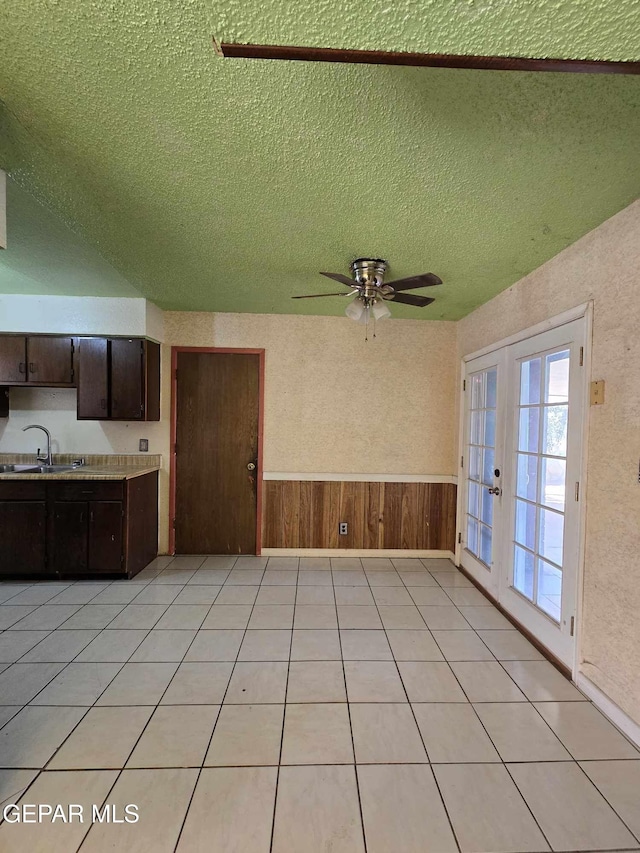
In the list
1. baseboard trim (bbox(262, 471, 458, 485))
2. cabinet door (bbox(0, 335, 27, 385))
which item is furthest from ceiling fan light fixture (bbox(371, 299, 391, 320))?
cabinet door (bbox(0, 335, 27, 385))

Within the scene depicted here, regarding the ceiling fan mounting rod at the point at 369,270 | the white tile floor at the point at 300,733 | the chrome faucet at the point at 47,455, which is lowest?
the white tile floor at the point at 300,733

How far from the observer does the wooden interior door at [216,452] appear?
12.2 feet

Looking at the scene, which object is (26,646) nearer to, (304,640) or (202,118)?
(304,640)

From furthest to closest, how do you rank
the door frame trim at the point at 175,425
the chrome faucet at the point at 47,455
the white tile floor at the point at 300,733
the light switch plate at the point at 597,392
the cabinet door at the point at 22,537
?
the door frame trim at the point at 175,425, the chrome faucet at the point at 47,455, the cabinet door at the point at 22,537, the light switch plate at the point at 597,392, the white tile floor at the point at 300,733

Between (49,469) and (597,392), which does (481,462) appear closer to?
(597,392)

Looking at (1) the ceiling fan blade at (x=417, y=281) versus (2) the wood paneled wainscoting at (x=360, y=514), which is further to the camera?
(2) the wood paneled wainscoting at (x=360, y=514)

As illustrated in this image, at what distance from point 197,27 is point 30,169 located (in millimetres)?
1110

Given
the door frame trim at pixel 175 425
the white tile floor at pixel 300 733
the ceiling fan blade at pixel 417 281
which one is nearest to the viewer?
the white tile floor at pixel 300 733

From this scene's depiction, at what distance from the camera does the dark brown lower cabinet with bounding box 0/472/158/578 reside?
303 cm

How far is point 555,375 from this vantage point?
2.28 m

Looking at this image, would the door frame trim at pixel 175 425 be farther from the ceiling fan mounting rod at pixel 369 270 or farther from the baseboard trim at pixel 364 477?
the ceiling fan mounting rod at pixel 369 270

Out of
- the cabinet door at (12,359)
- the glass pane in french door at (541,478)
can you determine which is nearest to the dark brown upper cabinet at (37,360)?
the cabinet door at (12,359)

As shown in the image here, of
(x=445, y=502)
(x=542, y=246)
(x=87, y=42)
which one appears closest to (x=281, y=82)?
(x=87, y=42)

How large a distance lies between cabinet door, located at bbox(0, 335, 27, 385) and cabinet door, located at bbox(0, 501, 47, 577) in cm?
115
